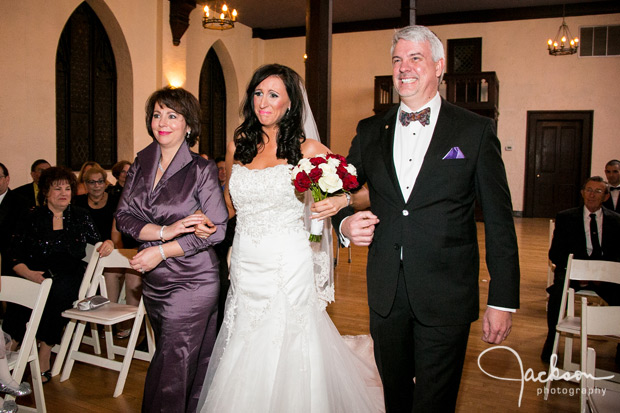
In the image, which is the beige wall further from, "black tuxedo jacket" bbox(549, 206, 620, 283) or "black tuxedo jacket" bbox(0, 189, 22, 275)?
"black tuxedo jacket" bbox(549, 206, 620, 283)

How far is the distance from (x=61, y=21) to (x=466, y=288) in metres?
9.39

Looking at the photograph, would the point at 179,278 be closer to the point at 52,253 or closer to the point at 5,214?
the point at 52,253

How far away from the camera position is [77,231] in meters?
4.27

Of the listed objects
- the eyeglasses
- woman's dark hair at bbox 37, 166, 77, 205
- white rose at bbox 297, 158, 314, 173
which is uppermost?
white rose at bbox 297, 158, 314, 173

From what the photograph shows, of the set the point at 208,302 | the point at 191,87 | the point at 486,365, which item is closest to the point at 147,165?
the point at 208,302

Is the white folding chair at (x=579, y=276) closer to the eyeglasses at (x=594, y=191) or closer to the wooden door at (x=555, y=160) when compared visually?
the eyeglasses at (x=594, y=191)

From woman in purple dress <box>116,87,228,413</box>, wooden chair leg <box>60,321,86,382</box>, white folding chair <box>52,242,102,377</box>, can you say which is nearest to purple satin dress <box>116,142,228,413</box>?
woman in purple dress <box>116,87,228,413</box>

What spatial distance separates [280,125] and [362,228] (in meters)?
1.25

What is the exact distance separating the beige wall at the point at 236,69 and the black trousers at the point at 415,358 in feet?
26.5

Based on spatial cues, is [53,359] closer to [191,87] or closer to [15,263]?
[15,263]

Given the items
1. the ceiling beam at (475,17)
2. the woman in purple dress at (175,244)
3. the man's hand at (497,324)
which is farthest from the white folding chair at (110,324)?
the ceiling beam at (475,17)

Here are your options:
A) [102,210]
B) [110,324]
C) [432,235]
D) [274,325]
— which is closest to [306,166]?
[432,235]

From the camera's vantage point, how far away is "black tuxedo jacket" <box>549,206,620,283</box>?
15.7 feet

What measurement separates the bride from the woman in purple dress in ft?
0.46
